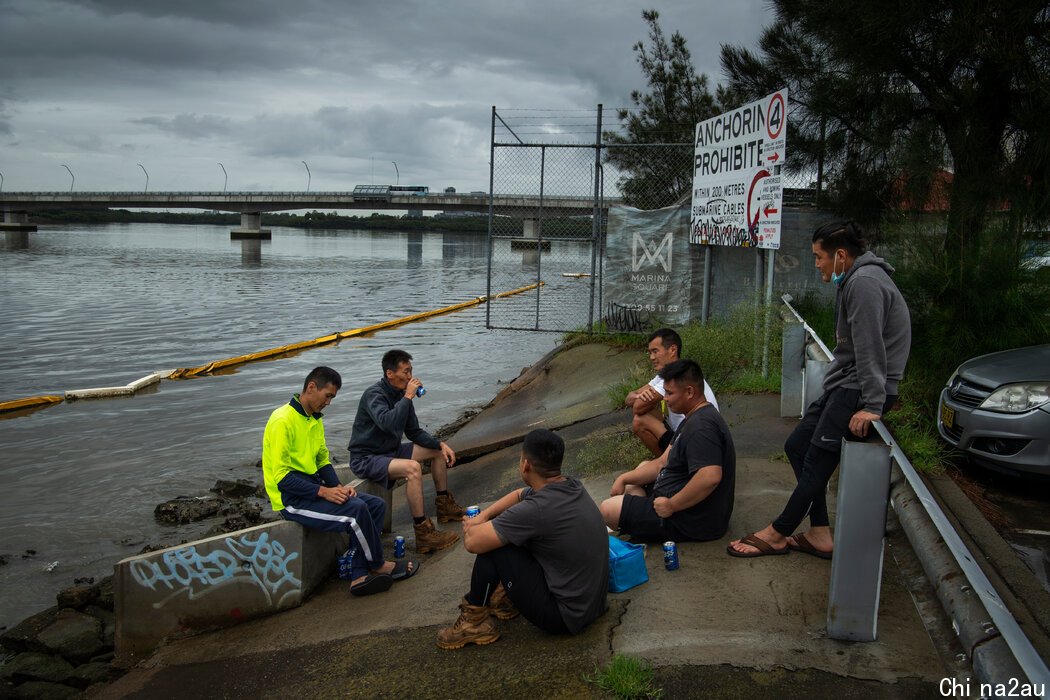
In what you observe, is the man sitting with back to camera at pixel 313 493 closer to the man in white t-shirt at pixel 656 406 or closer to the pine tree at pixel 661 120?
the man in white t-shirt at pixel 656 406

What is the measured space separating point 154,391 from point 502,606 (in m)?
12.1

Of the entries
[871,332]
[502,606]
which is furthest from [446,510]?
[871,332]

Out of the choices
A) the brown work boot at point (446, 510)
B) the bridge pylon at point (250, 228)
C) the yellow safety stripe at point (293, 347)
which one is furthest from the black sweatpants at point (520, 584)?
the bridge pylon at point (250, 228)

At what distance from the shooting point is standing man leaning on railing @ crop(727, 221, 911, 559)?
4.34 metres

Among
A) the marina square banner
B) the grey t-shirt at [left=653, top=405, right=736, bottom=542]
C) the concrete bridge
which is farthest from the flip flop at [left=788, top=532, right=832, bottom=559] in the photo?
the concrete bridge

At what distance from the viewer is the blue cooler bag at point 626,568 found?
468 centimetres

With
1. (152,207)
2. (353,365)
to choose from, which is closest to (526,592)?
(353,365)

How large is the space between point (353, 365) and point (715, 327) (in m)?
9.37

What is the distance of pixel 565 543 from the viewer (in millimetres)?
4234

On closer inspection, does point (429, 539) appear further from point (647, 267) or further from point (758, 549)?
point (647, 267)

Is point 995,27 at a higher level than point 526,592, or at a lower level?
higher

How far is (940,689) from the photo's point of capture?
11.1 ft

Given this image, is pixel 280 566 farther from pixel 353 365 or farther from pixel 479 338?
pixel 479 338

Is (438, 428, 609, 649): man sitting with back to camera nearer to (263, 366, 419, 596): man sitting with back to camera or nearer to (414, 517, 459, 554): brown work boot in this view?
(263, 366, 419, 596): man sitting with back to camera
